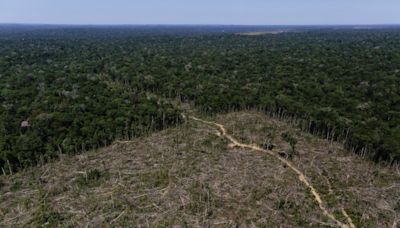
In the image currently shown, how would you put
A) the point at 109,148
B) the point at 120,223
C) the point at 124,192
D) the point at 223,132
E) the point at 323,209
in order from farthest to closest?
the point at 223,132 < the point at 109,148 < the point at 124,192 < the point at 323,209 < the point at 120,223

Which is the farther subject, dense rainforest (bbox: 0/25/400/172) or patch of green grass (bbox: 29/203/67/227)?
dense rainforest (bbox: 0/25/400/172)

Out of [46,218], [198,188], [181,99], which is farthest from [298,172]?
[181,99]

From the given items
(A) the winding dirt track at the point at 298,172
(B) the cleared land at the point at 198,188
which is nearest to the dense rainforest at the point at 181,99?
(B) the cleared land at the point at 198,188

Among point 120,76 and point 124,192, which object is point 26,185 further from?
point 120,76

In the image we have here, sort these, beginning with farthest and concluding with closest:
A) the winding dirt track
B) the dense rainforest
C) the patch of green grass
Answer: the dense rainforest, the winding dirt track, the patch of green grass

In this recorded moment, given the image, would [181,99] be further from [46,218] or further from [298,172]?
[46,218]

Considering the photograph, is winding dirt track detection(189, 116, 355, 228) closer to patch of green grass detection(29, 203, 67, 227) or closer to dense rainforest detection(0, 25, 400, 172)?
dense rainforest detection(0, 25, 400, 172)

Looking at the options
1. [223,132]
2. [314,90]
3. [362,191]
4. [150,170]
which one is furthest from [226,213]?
[314,90]

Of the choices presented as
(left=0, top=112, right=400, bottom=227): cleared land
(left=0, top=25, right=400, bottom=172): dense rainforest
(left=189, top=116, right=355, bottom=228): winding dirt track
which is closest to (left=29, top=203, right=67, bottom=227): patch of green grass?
(left=0, top=112, right=400, bottom=227): cleared land

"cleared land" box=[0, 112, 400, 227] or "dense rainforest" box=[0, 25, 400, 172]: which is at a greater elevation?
"dense rainforest" box=[0, 25, 400, 172]
